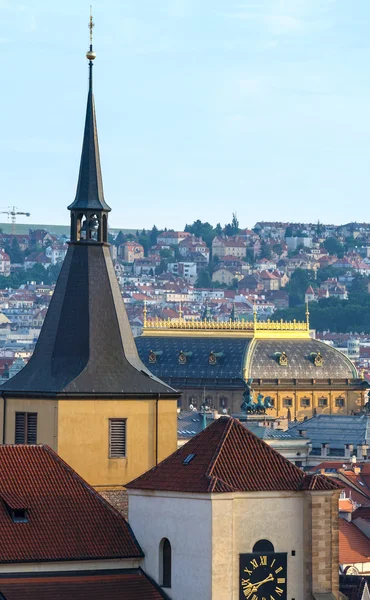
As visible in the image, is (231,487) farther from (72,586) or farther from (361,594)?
(361,594)

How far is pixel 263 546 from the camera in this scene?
42.5 metres

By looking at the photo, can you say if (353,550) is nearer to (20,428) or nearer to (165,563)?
(20,428)

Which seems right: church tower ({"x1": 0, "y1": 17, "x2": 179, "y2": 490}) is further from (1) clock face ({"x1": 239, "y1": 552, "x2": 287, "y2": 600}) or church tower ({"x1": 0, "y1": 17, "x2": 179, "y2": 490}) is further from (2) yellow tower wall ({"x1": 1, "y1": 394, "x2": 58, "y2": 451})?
(1) clock face ({"x1": 239, "y1": 552, "x2": 287, "y2": 600})

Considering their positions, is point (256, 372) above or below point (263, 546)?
below

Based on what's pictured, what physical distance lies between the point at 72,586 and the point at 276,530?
3151 millimetres

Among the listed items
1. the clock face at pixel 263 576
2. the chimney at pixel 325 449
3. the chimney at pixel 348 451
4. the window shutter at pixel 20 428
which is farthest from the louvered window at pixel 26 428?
the chimney at pixel 348 451

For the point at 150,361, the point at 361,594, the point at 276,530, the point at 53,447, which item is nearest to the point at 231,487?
the point at 276,530

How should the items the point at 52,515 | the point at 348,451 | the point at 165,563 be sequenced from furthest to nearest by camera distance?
the point at 348,451, the point at 165,563, the point at 52,515

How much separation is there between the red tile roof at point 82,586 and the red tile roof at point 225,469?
1.43m

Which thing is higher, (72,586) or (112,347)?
(112,347)

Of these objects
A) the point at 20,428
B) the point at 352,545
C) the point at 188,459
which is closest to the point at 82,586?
the point at 188,459

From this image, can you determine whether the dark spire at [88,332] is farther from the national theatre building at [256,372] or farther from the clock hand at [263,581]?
the national theatre building at [256,372]

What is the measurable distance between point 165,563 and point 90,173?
7.41 meters

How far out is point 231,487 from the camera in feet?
137
